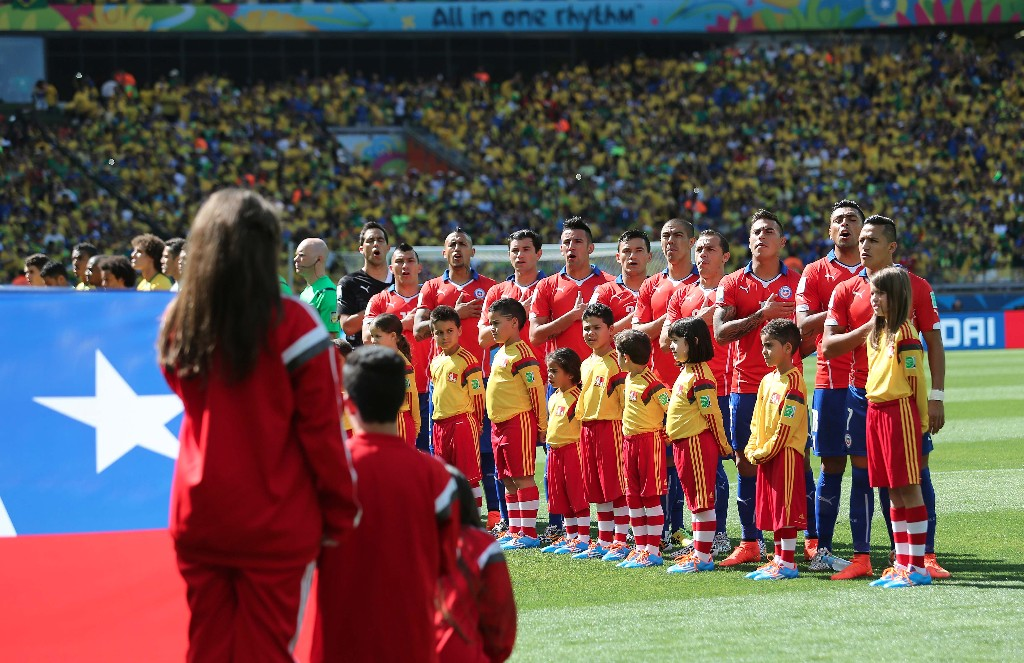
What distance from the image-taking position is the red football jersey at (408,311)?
10008mm

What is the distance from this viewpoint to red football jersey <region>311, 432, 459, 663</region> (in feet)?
11.1

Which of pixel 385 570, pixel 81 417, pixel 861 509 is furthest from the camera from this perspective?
pixel 861 509

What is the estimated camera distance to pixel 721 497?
27.1 ft

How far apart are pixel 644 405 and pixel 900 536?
66.4 inches

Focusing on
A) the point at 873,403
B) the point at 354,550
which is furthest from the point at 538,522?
the point at 354,550

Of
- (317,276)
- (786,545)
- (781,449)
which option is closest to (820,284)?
(781,449)

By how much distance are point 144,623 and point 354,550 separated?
4.16ft

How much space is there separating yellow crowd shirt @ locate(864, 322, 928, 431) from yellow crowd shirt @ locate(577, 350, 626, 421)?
1771mm

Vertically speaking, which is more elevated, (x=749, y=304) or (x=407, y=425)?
(x=749, y=304)

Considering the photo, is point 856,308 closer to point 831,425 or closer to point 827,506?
point 831,425

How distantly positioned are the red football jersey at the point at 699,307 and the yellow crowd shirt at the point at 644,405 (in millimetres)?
600

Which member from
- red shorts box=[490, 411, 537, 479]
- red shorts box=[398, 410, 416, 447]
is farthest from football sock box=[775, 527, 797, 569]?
red shorts box=[398, 410, 416, 447]

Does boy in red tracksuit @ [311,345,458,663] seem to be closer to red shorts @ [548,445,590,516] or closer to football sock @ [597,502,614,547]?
football sock @ [597,502,614,547]

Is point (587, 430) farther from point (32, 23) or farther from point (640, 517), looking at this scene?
point (32, 23)
